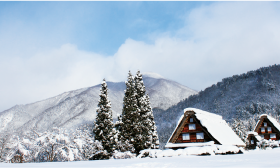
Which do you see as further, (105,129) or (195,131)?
(105,129)

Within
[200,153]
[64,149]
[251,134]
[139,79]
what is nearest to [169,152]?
[200,153]

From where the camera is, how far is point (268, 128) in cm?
5881

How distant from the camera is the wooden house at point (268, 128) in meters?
56.8

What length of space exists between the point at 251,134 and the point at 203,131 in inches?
1391

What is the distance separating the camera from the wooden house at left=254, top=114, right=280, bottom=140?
186 ft

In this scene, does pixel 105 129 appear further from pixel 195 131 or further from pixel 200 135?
pixel 200 135

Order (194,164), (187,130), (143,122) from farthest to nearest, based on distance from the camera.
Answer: (143,122)
(187,130)
(194,164)

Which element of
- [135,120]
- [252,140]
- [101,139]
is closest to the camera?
[101,139]

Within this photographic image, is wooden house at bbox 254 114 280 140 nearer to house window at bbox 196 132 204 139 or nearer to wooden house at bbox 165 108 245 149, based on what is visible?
wooden house at bbox 165 108 245 149

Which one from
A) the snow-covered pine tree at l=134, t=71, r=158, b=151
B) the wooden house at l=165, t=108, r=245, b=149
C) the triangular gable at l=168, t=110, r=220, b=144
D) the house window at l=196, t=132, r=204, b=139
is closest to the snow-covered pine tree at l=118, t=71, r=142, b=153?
the snow-covered pine tree at l=134, t=71, r=158, b=151

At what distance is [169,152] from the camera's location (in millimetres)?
26016

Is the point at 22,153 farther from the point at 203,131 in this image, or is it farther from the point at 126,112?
the point at 203,131

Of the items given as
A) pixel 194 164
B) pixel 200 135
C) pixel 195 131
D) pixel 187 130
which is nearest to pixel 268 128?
pixel 200 135

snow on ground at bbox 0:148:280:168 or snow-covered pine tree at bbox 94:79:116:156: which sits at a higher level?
snow-covered pine tree at bbox 94:79:116:156
